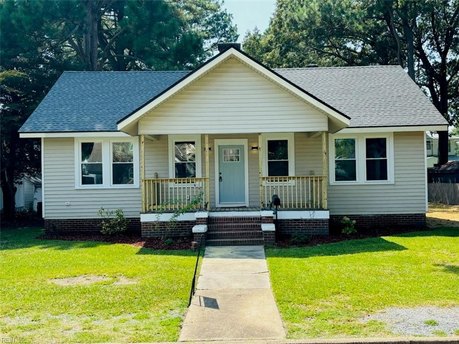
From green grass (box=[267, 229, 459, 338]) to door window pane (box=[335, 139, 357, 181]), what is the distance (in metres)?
3.74

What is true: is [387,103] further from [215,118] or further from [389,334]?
[389,334]

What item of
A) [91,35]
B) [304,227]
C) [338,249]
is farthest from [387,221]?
[91,35]

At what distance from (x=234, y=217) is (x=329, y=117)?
399 cm

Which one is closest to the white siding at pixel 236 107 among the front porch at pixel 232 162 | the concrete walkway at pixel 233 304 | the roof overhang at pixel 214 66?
the roof overhang at pixel 214 66

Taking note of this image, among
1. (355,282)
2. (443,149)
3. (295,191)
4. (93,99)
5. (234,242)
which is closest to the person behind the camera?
(355,282)

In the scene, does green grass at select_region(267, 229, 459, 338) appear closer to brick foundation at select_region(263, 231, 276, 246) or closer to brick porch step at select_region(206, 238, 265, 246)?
brick foundation at select_region(263, 231, 276, 246)

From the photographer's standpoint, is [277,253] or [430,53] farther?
[430,53]

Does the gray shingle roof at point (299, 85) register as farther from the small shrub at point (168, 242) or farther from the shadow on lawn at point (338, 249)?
the small shrub at point (168, 242)

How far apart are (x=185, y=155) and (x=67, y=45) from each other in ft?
64.3

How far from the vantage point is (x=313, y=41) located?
3362 cm

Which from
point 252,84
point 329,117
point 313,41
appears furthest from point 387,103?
point 313,41

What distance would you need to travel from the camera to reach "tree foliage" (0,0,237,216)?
68.4 feet

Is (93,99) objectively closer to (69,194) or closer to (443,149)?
(69,194)

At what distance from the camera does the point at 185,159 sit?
15.9 m
